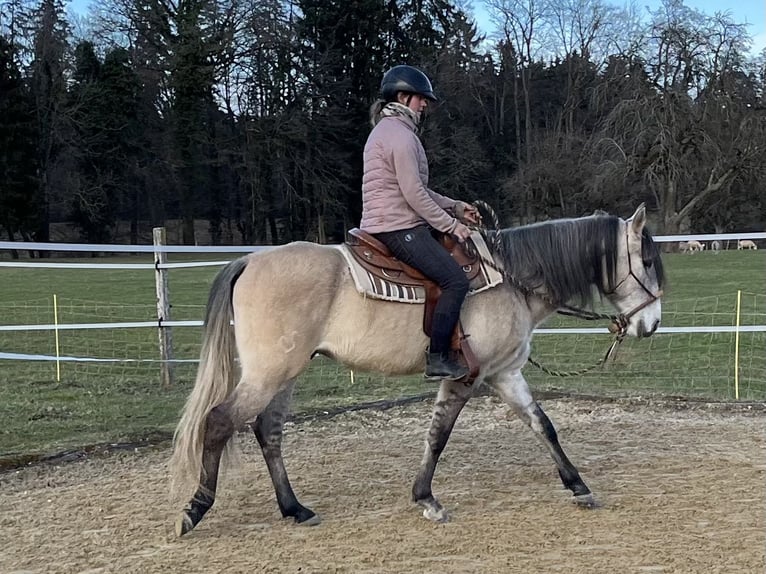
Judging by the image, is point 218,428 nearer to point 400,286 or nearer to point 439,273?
point 400,286

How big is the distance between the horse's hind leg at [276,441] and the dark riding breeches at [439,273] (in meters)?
0.90

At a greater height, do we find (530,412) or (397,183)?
(397,183)

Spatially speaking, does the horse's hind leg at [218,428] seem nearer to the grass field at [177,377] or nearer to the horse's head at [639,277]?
the horse's head at [639,277]

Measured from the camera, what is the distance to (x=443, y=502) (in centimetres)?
455

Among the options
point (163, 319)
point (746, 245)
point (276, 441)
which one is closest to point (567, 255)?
point (276, 441)

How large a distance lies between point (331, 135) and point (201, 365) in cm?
3379

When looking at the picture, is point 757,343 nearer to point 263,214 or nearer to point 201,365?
point 201,365

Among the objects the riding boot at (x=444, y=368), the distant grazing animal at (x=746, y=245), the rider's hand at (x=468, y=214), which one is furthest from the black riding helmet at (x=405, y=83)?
the distant grazing animal at (x=746, y=245)

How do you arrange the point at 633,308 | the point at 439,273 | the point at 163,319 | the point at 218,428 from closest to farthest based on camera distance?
the point at 218,428 → the point at 439,273 → the point at 633,308 → the point at 163,319

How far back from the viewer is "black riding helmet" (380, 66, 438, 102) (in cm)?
421

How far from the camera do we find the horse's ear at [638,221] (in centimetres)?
434

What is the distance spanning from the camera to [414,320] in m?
4.25

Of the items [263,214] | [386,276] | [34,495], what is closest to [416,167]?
[386,276]

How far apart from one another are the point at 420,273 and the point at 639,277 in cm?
134
